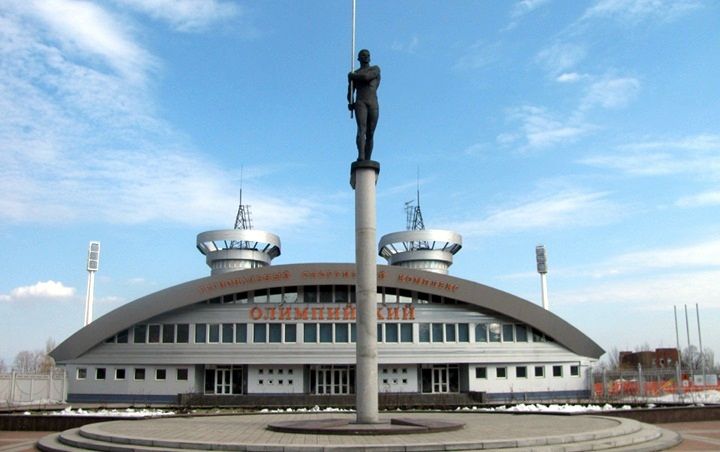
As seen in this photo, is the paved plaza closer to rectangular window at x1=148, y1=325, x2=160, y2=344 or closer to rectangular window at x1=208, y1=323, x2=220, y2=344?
rectangular window at x1=208, y1=323, x2=220, y2=344

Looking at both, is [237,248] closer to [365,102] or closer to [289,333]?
[289,333]

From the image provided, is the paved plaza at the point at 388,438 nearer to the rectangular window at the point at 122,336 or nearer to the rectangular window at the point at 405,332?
the rectangular window at the point at 405,332

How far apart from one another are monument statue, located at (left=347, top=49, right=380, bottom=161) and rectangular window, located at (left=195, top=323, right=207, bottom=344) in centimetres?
2876

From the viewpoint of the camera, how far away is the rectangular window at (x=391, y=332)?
47.5 m

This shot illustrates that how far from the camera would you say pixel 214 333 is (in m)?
47.5

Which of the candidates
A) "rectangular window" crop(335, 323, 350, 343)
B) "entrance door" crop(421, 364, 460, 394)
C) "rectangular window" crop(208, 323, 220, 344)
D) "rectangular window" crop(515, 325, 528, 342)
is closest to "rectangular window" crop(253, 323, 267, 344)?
"rectangular window" crop(208, 323, 220, 344)

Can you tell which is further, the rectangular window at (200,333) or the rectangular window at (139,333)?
the rectangular window at (139,333)

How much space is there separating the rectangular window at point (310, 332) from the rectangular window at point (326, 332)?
1.55 feet

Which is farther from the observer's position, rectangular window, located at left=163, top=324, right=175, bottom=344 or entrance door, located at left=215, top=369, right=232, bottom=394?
entrance door, located at left=215, top=369, right=232, bottom=394

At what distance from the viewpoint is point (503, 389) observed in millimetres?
48156

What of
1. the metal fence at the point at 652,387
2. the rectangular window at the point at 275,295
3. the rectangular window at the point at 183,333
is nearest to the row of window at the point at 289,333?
the rectangular window at the point at 183,333

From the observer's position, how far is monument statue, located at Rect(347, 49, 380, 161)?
74.0 ft

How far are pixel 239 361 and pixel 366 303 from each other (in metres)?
27.9

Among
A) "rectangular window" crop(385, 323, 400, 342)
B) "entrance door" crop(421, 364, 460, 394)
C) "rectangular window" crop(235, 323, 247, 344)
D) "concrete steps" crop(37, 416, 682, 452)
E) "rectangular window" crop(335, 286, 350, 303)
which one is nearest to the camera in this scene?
"concrete steps" crop(37, 416, 682, 452)
